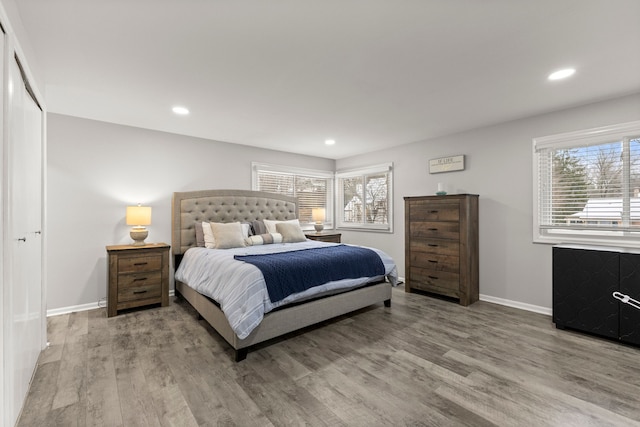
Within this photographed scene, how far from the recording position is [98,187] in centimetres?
370

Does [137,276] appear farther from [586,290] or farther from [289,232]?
[586,290]

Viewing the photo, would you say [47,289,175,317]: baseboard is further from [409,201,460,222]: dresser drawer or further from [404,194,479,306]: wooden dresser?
[409,201,460,222]: dresser drawer

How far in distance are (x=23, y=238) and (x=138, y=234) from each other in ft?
6.26

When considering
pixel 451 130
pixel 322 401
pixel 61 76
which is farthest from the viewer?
pixel 451 130

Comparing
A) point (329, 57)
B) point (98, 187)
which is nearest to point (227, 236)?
point (98, 187)

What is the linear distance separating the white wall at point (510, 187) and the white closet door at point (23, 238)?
457 cm

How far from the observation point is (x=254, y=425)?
65.3 inches

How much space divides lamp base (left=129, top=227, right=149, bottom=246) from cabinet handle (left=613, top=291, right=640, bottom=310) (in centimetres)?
514

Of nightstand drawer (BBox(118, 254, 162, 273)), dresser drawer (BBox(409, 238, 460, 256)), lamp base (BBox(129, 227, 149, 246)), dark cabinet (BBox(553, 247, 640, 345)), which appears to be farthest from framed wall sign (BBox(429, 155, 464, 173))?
lamp base (BBox(129, 227, 149, 246))

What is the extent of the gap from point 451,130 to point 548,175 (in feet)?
4.28

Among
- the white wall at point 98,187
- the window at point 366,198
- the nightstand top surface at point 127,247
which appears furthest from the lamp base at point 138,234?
the window at point 366,198

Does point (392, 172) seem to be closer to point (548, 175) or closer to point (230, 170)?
point (548, 175)

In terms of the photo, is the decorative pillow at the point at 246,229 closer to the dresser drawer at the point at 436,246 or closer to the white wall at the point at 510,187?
the dresser drawer at the point at 436,246

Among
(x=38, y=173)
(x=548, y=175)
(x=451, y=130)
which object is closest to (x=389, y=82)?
(x=451, y=130)
